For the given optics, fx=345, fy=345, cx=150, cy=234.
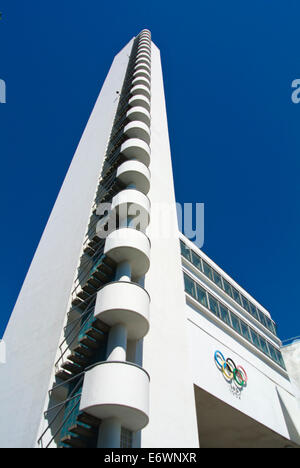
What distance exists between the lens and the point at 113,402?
11094 millimetres

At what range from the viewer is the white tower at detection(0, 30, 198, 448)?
1190 cm

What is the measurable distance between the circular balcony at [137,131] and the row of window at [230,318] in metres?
10.9

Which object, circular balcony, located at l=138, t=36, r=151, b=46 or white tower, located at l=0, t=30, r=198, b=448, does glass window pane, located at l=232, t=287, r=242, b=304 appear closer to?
white tower, located at l=0, t=30, r=198, b=448

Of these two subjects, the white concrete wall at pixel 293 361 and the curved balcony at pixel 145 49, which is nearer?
the white concrete wall at pixel 293 361

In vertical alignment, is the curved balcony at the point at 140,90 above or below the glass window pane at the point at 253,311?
above

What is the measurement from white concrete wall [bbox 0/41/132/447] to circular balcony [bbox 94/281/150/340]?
2322 millimetres

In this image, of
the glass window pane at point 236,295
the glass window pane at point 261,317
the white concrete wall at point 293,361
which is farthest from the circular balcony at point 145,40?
the white concrete wall at point 293,361

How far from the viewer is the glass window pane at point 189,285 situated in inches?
912

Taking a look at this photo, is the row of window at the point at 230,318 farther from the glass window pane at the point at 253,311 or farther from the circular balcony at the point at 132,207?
the circular balcony at the point at 132,207

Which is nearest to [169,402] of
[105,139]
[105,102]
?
[105,139]

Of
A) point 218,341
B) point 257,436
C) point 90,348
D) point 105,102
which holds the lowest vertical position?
point 90,348

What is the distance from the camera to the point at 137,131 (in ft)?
85.4

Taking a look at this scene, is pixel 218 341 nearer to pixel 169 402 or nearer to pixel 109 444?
pixel 169 402
